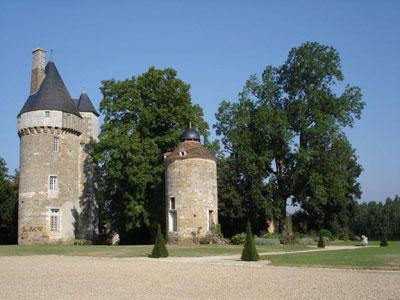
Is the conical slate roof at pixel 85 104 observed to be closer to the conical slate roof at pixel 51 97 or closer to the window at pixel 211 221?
the conical slate roof at pixel 51 97

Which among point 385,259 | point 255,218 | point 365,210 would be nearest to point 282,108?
point 255,218

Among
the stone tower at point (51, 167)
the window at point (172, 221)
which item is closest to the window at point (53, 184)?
the stone tower at point (51, 167)

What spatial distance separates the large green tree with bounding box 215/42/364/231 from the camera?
3438 centimetres

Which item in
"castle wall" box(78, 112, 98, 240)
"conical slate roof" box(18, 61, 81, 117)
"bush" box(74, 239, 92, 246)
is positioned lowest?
"bush" box(74, 239, 92, 246)

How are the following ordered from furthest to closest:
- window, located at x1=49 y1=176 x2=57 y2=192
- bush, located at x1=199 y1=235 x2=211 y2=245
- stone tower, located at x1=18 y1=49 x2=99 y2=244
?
window, located at x1=49 y1=176 x2=57 y2=192, stone tower, located at x1=18 y1=49 x2=99 y2=244, bush, located at x1=199 y1=235 x2=211 y2=245

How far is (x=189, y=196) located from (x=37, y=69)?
1644cm

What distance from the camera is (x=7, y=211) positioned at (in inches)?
1549

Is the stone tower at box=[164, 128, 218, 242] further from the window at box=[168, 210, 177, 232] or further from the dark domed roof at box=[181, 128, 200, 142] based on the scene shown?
the dark domed roof at box=[181, 128, 200, 142]

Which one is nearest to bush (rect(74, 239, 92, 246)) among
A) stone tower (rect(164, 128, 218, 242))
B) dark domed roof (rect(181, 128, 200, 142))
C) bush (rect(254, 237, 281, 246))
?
stone tower (rect(164, 128, 218, 242))

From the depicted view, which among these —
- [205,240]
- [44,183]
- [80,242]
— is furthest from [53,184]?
[205,240]

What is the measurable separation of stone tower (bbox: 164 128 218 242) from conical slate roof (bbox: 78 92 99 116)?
A: 38.0ft

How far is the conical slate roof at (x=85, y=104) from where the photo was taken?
3934cm

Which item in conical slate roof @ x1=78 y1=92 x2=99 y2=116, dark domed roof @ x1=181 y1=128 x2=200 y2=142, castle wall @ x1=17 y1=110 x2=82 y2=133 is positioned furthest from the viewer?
conical slate roof @ x1=78 y1=92 x2=99 y2=116

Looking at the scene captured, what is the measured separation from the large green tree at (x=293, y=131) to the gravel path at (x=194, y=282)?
66.3 feet
